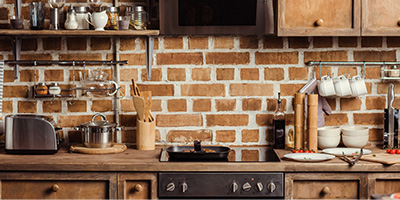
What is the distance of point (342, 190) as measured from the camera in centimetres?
245

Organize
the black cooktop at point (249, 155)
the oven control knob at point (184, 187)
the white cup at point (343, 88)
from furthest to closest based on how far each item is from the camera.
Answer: the white cup at point (343, 88), the black cooktop at point (249, 155), the oven control knob at point (184, 187)

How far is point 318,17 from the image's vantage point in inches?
106

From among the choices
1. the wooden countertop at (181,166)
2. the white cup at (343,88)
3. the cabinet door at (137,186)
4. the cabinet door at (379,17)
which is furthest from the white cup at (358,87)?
the cabinet door at (137,186)

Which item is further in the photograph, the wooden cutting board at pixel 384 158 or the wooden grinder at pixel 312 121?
the wooden grinder at pixel 312 121

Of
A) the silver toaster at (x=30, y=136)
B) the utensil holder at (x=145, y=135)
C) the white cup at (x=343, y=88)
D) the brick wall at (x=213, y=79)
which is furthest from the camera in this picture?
the brick wall at (x=213, y=79)

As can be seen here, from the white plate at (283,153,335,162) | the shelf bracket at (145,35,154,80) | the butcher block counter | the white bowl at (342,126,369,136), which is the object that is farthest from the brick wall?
the butcher block counter

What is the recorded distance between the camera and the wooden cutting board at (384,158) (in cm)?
242

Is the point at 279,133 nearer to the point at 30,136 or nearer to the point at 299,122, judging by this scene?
the point at 299,122

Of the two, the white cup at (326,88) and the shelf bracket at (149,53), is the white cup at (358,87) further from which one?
the shelf bracket at (149,53)

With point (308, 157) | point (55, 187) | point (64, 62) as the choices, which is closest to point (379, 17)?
point (308, 157)

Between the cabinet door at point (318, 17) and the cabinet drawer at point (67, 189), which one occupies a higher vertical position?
the cabinet door at point (318, 17)

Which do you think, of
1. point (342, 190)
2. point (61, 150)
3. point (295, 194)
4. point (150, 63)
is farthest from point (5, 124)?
point (342, 190)

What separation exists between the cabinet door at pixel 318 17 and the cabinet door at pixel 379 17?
0.13 feet

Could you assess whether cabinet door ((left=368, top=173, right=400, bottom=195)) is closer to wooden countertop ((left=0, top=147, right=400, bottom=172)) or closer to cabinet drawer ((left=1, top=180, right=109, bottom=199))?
wooden countertop ((left=0, top=147, right=400, bottom=172))
